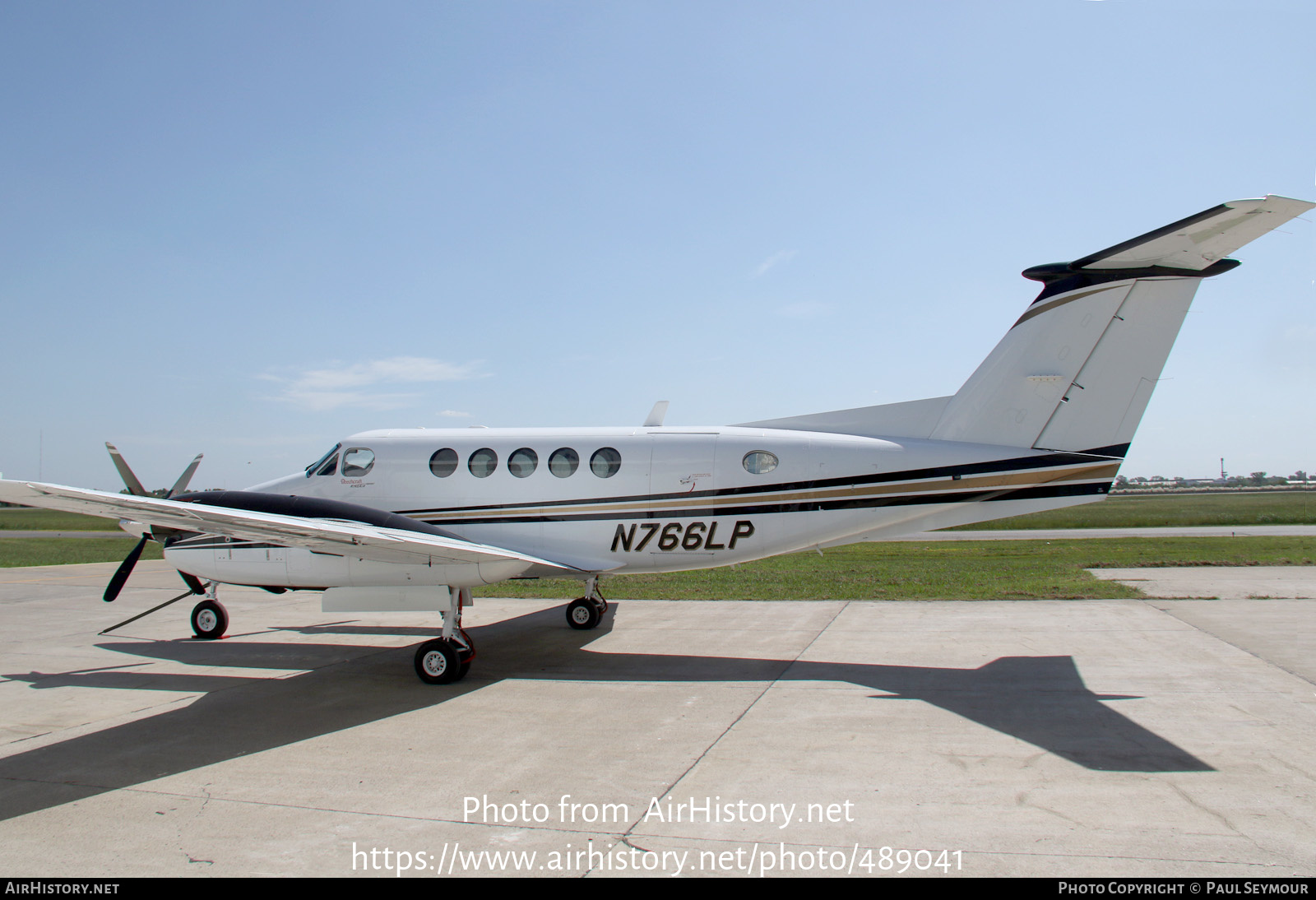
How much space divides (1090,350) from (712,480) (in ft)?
15.3

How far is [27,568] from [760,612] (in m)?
21.9

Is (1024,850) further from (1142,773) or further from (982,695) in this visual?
(982,695)

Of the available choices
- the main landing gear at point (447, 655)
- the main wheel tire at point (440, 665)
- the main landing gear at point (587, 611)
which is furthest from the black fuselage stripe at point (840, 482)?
the main landing gear at point (587, 611)

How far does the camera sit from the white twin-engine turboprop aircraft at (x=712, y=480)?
8312mm

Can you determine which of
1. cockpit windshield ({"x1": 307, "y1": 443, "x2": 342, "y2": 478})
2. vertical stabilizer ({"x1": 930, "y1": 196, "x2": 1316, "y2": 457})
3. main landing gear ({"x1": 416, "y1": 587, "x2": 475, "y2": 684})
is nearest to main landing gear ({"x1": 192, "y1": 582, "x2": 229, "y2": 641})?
cockpit windshield ({"x1": 307, "y1": 443, "x2": 342, "y2": 478})

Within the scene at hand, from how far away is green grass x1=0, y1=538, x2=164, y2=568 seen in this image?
24203mm

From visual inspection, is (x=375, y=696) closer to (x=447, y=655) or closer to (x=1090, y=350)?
(x=447, y=655)

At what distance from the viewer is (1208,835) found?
14.3 ft

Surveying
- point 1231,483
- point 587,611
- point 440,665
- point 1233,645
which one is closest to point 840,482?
point 587,611

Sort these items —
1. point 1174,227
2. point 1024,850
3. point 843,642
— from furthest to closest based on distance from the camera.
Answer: point 843,642 → point 1174,227 → point 1024,850

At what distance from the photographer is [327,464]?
422 inches

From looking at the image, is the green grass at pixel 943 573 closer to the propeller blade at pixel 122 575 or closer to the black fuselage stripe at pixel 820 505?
the black fuselage stripe at pixel 820 505

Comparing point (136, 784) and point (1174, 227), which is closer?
point (136, 784)

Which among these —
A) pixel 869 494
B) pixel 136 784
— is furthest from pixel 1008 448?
pixel 136 784
